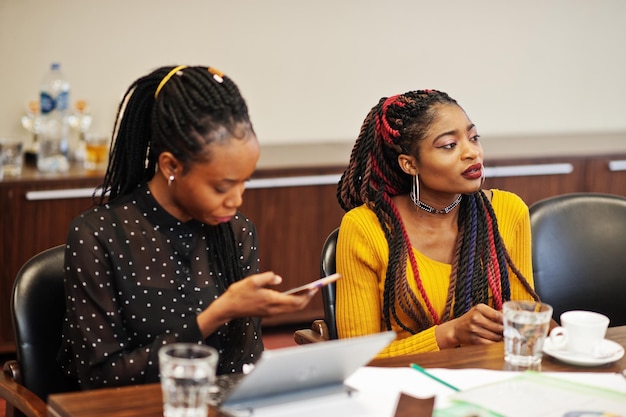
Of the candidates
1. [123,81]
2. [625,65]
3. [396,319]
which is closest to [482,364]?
[396,319]

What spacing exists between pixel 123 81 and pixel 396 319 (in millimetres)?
2252

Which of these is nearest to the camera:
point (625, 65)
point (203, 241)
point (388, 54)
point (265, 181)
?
point (203, 241)

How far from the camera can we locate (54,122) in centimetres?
407

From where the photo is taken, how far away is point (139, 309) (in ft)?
6.49

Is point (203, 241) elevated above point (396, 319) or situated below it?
above

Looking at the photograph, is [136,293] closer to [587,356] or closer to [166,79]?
[166,79]

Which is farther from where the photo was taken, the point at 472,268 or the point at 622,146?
the point at 622,146

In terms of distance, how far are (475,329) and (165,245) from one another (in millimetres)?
698

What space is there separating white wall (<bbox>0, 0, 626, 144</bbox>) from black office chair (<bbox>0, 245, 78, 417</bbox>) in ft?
7.15

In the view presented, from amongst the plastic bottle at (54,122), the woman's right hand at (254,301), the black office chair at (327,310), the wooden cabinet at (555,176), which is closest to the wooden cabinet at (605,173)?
the wooden cabinet at (555,176)

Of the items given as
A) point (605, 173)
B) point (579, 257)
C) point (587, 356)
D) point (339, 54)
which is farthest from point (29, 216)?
point (605, 173)

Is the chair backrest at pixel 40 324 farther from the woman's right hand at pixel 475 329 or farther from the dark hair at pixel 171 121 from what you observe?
the woman's right hand at pixel 475 329

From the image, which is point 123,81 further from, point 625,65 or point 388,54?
point 625,65

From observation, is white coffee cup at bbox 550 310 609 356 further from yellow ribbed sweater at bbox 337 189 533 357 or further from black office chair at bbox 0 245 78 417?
black office chair at bbox 0 245 78 417
